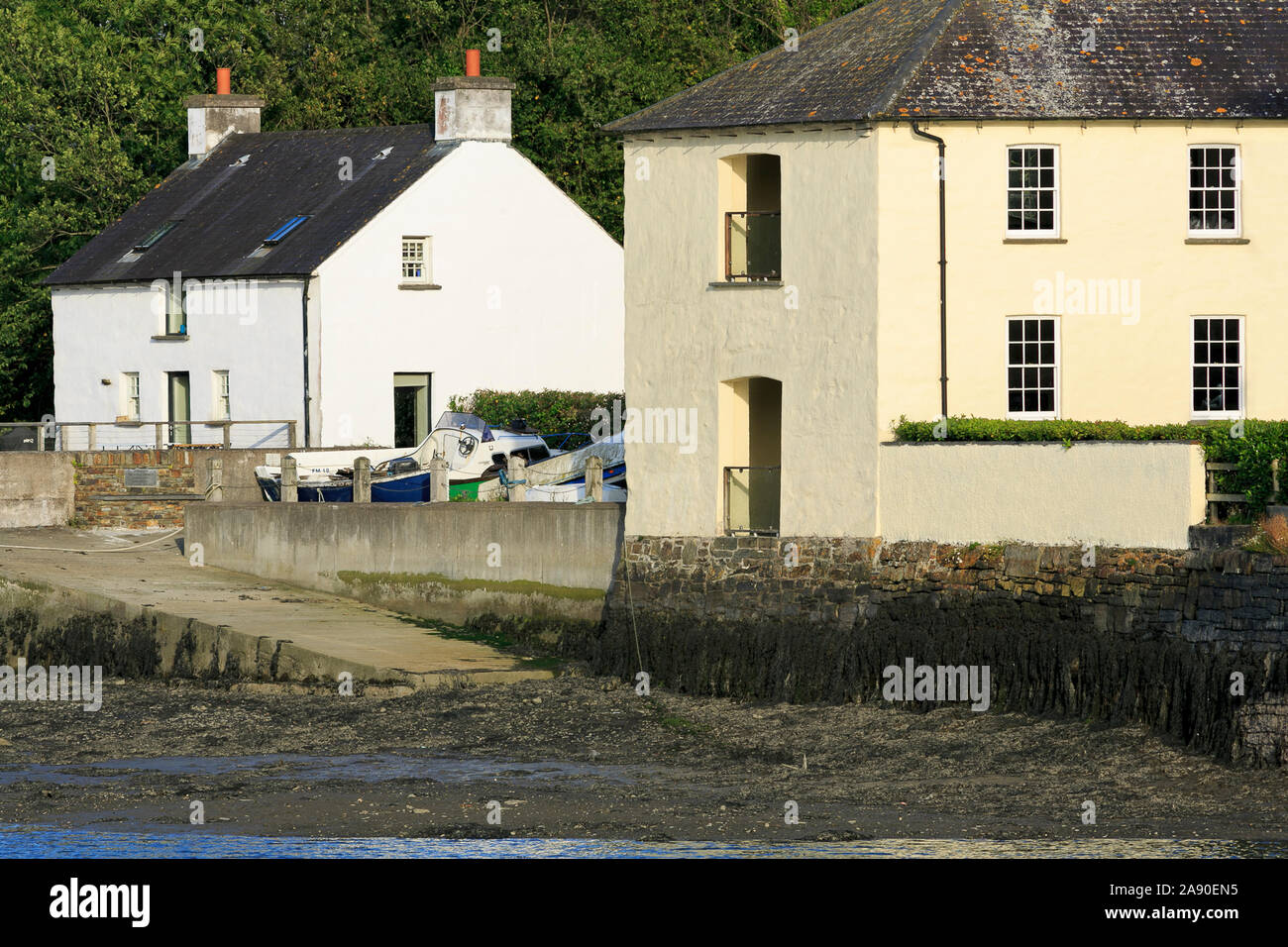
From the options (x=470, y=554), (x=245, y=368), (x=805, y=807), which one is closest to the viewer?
(x=805, y=807)

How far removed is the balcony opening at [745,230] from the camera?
102 ft

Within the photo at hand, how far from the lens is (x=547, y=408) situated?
45.2 meters

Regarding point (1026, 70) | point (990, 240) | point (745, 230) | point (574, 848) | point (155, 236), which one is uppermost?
point (1026, 70)

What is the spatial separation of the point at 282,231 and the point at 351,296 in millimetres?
2862

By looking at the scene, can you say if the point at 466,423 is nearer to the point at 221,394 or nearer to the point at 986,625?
the point at 221,394

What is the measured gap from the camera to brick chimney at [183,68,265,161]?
5441 centimetres

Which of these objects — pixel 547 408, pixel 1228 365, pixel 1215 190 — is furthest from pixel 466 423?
pixel 1215 190

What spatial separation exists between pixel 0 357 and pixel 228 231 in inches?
343

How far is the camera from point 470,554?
1330 inches

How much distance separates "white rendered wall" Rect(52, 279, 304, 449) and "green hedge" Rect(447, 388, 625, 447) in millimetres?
4083

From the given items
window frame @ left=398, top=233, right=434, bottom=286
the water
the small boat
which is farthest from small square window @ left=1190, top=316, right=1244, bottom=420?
window frame @ left=398, top=233, right=434, bottom=286
